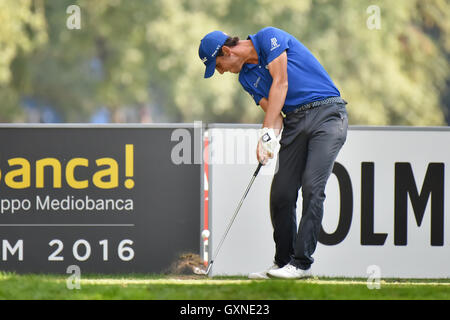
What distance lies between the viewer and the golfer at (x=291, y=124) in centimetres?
567

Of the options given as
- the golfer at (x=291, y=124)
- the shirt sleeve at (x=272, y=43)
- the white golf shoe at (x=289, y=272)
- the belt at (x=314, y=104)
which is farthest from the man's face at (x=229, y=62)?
the white golf shoe at (x=289, y=272)

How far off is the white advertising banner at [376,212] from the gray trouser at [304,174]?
2.79 ft

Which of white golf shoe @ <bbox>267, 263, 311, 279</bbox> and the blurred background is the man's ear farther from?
the blurred background

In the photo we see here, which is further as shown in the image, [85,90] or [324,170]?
[85,90]

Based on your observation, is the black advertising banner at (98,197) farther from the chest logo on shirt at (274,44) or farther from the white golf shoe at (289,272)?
the chest logo on shirt at (274,44)

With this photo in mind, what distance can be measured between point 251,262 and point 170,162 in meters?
1.07

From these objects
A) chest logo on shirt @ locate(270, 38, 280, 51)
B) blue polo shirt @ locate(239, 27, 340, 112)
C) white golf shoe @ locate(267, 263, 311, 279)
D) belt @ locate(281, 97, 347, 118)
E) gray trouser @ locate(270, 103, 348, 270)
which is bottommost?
white golf shoe @ locate(267, 263, 311, 279)

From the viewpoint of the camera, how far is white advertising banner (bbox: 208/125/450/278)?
6.77 m

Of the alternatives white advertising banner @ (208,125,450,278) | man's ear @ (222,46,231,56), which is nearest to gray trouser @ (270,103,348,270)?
man's ear @ (222,46,231,56)

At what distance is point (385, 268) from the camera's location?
6785 millimetres

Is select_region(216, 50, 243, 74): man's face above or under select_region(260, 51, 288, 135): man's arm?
above

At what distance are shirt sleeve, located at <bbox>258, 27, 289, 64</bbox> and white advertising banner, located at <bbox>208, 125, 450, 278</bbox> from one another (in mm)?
1305
